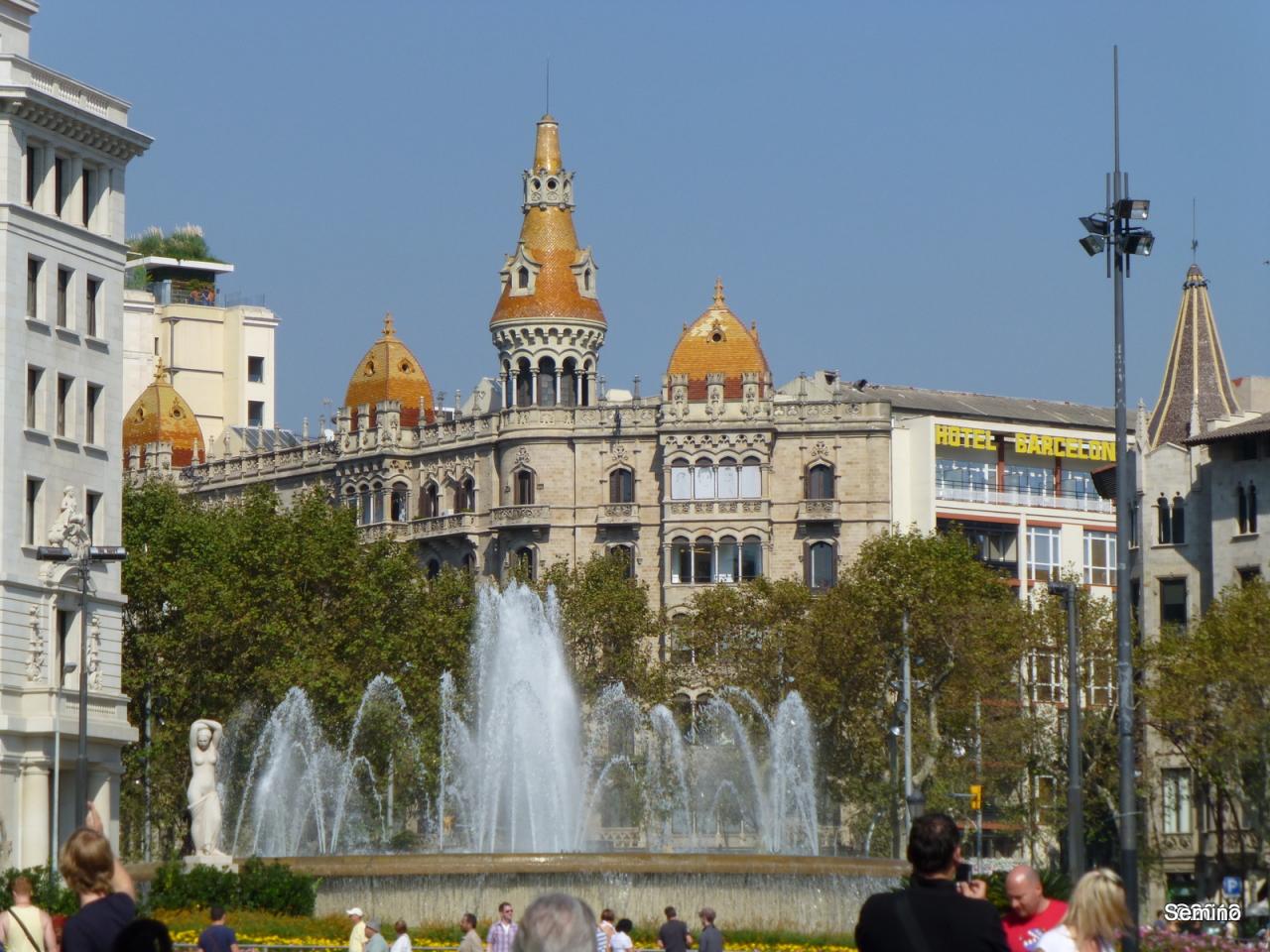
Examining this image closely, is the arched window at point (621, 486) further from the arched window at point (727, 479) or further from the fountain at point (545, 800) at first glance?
the fountain at point (545, 800)

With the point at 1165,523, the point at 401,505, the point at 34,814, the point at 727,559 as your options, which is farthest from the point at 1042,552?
the point at 34,814

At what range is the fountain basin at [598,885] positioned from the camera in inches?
1607

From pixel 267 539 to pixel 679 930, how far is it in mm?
49532

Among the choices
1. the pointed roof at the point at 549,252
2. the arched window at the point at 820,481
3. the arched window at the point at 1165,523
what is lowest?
the arched window at the point at 1165,523

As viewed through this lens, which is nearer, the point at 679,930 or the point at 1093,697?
the point at 679,930

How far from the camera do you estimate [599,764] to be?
95.8 metres

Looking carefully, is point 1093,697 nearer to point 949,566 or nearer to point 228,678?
point 949,566

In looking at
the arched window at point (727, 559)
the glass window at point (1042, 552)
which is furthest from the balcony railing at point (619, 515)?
the glass window at point (1042, 552)

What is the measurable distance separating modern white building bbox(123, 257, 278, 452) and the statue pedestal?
9723 centimetres

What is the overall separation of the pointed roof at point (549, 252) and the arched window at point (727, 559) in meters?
11.7

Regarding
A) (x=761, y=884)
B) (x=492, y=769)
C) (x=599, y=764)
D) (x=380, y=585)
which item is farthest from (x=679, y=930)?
(x=599, y=764)

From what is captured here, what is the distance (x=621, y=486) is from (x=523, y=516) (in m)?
4.12

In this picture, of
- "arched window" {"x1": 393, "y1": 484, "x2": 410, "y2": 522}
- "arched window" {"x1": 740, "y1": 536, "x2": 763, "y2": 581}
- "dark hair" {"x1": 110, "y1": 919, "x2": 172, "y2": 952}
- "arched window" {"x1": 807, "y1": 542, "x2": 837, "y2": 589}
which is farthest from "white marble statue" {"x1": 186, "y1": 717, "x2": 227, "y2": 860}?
"arched window" {"x1": 393, "y1": 484, "x2": 410, "y2": 522}

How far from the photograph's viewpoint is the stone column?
188ft
